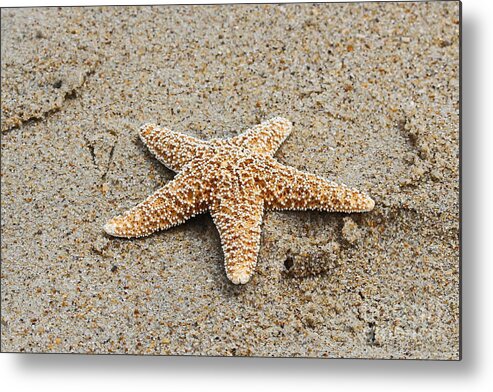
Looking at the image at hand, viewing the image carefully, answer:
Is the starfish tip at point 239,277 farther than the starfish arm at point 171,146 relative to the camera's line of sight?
No

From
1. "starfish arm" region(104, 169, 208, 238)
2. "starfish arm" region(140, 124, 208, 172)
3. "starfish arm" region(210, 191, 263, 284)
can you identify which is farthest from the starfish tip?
"starfish arm" region(140, 124, 208, 172)

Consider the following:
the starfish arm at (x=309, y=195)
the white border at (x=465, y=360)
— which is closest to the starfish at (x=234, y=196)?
the starfish arm at (x=309, y=195)

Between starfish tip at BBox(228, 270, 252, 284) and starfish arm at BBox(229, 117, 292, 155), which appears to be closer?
starfish tip at BBox(228, 270, 252, 284)

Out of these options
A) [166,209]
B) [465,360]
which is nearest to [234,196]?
[166,209]

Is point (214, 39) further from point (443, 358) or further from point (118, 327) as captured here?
point (443, 358)

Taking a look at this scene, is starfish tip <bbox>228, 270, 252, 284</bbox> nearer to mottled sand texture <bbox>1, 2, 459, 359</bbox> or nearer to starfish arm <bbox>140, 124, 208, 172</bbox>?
mottled sand texture <bbox>1, 2, 459, 359</bbox>

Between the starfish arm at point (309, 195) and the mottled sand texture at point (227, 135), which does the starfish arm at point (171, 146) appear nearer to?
the mottled sand texture at point (227, 135)

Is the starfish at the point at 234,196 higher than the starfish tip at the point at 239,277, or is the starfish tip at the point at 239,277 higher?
the starfish at the point at 234,196
